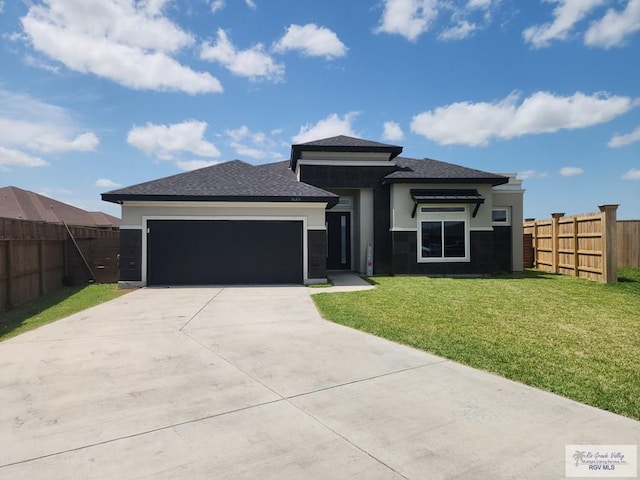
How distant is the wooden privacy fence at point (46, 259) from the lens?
958cm

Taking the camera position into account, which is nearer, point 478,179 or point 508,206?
→ point 478,179

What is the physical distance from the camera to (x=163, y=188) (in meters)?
12.8

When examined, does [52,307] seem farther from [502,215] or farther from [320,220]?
[502,215]

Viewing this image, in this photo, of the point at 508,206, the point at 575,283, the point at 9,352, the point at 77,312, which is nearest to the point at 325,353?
the point at 9,352

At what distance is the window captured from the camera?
16594mm

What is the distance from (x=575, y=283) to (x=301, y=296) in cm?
932

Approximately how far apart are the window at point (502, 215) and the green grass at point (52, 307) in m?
14.3

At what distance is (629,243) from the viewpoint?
16.1 metres

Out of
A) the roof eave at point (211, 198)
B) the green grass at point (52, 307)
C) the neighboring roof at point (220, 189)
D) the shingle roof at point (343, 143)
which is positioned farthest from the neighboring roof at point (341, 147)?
the green grass at point (52, 307)

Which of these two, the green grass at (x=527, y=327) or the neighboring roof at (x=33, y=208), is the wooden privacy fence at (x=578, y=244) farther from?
the neighboring roof at (x=33, y=208)

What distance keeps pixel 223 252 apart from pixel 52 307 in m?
4.89

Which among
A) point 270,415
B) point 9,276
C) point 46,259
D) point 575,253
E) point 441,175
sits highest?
point 441,175

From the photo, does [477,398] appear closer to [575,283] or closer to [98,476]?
[98,476]

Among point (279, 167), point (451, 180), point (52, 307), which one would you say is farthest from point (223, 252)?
point (451, 180)
